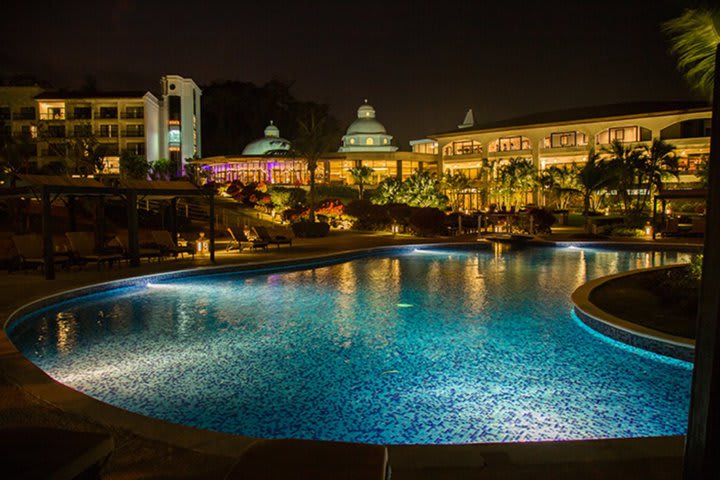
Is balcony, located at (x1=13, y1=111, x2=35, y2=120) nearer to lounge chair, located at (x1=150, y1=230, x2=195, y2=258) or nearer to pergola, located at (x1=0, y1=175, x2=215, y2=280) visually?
pergola, located at (x1=0, y1=175, x2=215, y2=280)

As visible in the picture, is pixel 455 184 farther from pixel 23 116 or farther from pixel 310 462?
pixel 310 462

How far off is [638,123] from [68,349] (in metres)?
43.2

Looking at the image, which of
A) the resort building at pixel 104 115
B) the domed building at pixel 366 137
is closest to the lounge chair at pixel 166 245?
the resort building at pixel 104 115

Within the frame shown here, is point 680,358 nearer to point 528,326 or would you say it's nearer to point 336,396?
point 528,326

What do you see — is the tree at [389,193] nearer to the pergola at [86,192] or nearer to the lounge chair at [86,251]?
the pergola at [86,192]

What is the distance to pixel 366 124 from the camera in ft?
192

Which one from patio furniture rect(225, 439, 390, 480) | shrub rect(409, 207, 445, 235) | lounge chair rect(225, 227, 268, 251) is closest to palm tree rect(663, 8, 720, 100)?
patio furniture rect(225, 439, 390, 480)

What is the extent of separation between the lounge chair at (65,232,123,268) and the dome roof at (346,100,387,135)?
152ft

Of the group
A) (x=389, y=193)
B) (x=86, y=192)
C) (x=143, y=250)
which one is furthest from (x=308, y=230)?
(x=86, y=192)

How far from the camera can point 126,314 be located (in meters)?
9.52

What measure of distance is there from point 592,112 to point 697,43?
41.6 meters

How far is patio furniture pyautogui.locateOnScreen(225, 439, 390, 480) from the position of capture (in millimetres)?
1896

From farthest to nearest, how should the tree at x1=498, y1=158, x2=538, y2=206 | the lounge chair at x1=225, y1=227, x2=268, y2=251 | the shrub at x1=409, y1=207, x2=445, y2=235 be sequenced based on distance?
the tree at x1=498, y1=158, x2=538, y2=206 → the shrub at x1=409, y1=207, x2=445, y2=235 → the lounge chair at x1=225, y1=227, x2=268, y2=251

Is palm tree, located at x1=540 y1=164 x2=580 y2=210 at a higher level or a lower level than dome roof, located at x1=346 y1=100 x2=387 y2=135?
lower
